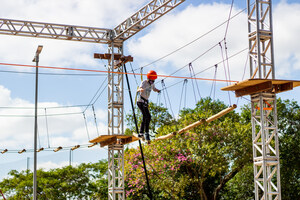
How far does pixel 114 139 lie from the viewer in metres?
14.7

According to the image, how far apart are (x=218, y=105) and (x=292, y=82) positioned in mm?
17745

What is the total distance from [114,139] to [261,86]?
261 inches

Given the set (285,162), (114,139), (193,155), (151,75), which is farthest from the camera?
(285,162)

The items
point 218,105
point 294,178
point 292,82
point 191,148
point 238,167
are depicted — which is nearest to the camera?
point 292,82

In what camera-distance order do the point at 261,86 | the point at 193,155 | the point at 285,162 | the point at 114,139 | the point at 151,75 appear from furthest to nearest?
the point at 285,162
the point at 193,155
the point at 114,139
the point at 151,75
the point at 261,86

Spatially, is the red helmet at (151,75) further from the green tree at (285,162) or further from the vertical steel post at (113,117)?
the green tree at (285,162)

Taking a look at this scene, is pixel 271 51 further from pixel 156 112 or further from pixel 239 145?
pixel 156 112

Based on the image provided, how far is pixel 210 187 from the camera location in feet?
83.4

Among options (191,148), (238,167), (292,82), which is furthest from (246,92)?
(238,167)

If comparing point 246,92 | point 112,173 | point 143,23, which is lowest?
point 112,173

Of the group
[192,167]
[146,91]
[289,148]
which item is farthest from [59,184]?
[146,91]

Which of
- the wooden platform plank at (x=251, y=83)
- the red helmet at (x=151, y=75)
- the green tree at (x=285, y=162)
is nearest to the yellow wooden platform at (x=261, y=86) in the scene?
the wooden platform plank at (x=251, y=83)

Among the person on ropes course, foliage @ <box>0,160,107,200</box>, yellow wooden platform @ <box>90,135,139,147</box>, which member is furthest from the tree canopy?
the person on ropes course

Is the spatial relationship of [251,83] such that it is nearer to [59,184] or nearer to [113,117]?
[113,117]
